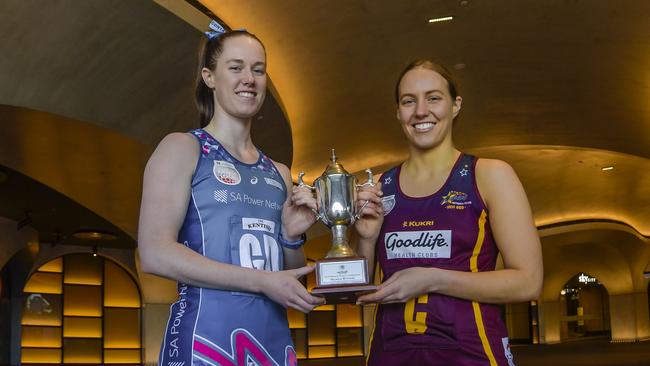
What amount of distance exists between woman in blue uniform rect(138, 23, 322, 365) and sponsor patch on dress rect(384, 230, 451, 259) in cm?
27

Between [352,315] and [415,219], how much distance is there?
25860mm

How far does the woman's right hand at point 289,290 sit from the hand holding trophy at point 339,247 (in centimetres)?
8

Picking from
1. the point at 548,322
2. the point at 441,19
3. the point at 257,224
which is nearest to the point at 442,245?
the point at 257,224

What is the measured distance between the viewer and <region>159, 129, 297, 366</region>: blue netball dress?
6.41 feet

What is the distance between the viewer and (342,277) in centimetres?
213

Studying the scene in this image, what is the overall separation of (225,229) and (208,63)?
487 mm

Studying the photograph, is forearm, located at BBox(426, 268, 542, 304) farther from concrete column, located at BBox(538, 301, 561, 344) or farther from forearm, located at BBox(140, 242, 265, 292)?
concrete column, located at BBox(538, 301, 561, 344)

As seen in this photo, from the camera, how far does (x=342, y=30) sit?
10.1 meters

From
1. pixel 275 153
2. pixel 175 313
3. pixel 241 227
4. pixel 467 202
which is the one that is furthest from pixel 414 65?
pixel 275 153

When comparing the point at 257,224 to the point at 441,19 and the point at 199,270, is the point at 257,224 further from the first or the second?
the point at 441,19

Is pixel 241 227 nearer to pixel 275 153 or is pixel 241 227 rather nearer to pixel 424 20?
pixel 424 20

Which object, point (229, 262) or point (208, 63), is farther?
point (208, 63)

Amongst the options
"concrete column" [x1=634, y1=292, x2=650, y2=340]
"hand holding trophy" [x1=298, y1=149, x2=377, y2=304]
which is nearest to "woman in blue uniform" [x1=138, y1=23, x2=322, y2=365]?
"hand holding trophy" [x1=298, y1=149, x2=377, y2=304]

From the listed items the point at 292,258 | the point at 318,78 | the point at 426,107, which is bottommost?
the point at 292,258
